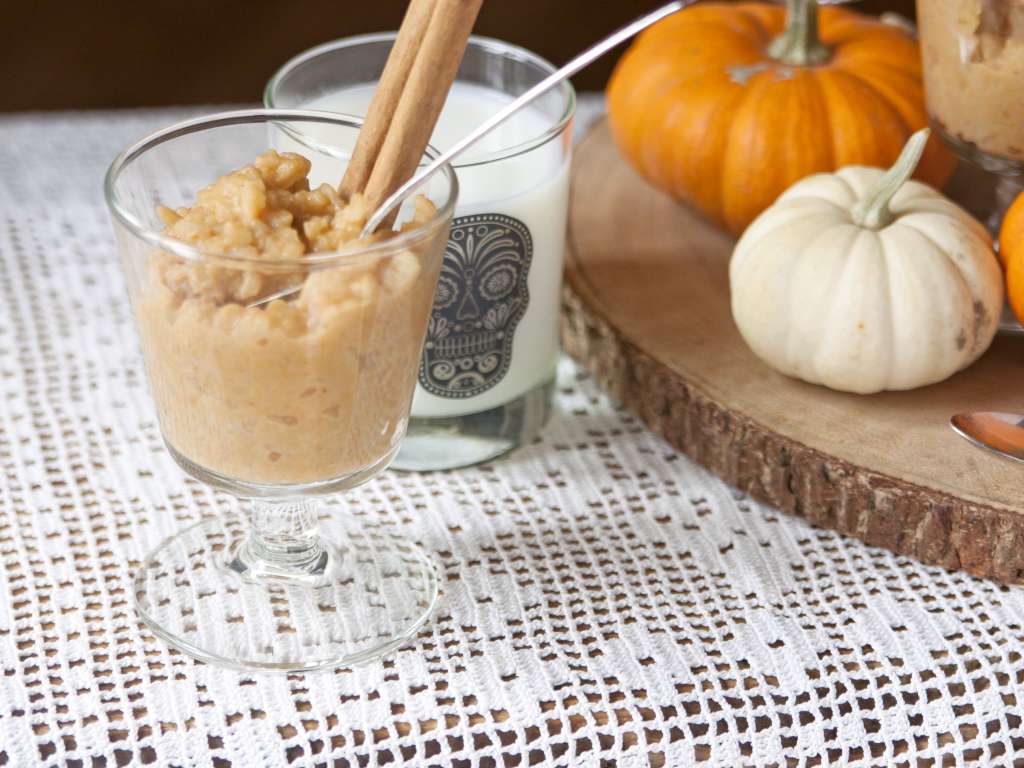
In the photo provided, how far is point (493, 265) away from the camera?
95cm

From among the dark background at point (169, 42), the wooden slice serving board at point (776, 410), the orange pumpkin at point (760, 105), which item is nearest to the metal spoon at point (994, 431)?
the wooden slice serving board at point (776, 410)

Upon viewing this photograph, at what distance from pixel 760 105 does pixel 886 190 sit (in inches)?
7.4

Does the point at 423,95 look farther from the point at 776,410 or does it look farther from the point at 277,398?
the point at 776,410

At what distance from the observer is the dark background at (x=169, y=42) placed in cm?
231

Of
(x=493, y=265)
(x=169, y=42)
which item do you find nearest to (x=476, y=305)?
(x=493, y=265)

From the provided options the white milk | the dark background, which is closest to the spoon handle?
the white milk

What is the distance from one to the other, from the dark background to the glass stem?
1576mm

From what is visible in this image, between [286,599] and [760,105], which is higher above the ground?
[760,105]

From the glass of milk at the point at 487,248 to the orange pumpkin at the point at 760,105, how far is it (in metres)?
0.19

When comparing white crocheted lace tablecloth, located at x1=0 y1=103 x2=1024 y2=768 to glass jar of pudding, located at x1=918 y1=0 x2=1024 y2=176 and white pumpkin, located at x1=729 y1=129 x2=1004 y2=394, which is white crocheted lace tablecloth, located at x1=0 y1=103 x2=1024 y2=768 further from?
glass jar of pudding, located at x1=918 y1=0 x2=1024 y2=176

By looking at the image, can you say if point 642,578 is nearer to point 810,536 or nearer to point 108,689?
point 810,536

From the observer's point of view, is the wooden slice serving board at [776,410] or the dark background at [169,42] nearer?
the wooden slice serving board at [776,410]

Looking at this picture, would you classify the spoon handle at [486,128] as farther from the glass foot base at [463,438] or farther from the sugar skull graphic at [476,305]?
the glass foot base at [463,438]

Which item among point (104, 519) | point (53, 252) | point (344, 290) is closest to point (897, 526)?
point (344, 290)
